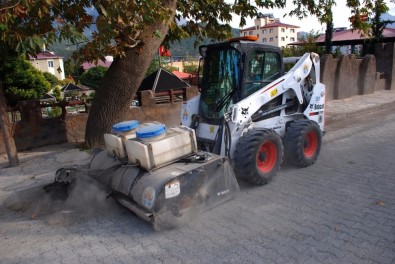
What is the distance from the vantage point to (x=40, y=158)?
6.89 m

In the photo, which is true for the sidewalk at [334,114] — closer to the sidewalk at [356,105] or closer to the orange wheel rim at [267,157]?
the sidewalk at [356,105]

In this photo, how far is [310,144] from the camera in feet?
19.8

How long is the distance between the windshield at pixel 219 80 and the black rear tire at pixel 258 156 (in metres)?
0.74

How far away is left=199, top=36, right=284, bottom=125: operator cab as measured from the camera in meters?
5.25

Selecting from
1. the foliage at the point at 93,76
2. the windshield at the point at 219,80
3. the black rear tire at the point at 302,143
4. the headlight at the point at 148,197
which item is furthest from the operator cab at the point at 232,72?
the foliage at the point at 93,76

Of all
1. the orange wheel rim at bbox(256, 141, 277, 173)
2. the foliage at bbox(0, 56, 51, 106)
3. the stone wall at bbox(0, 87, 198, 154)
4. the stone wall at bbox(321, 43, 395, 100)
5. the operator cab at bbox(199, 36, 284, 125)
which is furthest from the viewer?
the stone wall at bbox(321, 43, 395, 100)

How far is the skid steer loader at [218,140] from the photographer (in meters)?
3.95

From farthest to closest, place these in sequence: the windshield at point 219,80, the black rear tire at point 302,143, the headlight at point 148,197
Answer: the black rear tire at point 302,143, the windshield at point 219,80, the headlight at point 148,197

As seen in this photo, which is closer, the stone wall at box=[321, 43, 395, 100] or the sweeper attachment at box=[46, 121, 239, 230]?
the sweeper attachment at box=[46, 121, 239, 230]

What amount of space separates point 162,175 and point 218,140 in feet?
4.68

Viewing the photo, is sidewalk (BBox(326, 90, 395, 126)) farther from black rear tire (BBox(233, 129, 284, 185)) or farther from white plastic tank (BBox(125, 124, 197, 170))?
white plastic tank (BBox(125, 124, 197, 170))

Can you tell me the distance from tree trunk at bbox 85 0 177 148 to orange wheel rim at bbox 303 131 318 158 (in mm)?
3374

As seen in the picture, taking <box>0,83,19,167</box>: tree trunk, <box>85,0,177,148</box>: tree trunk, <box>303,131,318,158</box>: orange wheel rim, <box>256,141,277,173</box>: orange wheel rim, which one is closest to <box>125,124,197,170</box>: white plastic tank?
<box>256,141,277,173</box>: orange wheel rim

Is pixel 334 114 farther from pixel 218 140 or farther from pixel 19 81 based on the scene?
pixel 19 81
